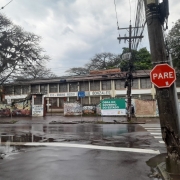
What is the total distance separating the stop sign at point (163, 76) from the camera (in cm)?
512

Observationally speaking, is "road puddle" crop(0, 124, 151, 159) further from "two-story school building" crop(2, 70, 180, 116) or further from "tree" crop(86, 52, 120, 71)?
"tree" crop(86, 52, 120, 71)

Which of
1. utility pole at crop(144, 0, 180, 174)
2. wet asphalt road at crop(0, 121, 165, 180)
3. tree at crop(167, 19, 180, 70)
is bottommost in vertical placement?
wet asphalt road at crop(0, 121, 165, 180)

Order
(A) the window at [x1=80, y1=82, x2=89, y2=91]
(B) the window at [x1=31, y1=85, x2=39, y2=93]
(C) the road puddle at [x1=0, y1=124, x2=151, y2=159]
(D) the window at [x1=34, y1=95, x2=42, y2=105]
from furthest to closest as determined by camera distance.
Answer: (B) the window at [x1=31, y1=85, x2=39, y2=93], (A) the window at [x1=80, y1=82, x2=89, y2=91], (D) the window at [x1=34, y1=95, x2=42, y2=105], (C) the road puddle at [x1=0, y1=124, x2=151, y2=159]

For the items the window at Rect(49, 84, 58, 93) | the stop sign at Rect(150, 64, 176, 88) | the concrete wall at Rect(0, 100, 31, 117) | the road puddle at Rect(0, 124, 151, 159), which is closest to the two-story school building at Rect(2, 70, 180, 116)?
the window at Rect(49, 84, 58, 93)

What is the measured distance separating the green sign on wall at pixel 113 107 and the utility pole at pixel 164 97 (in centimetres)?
2129

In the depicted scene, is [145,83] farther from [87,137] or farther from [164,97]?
[164,97]

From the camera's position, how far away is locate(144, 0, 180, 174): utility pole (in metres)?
5.02

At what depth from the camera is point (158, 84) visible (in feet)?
17.0

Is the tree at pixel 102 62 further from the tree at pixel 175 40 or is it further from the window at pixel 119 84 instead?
the tree at pixel 175 40

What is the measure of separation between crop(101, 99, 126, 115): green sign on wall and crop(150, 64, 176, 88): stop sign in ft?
70.0

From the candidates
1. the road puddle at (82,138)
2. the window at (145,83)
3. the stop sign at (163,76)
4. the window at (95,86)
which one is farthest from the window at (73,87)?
the stop sign at (163,76)

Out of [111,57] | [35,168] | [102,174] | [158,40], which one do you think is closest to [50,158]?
[35,168]

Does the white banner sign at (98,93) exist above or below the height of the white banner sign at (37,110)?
above

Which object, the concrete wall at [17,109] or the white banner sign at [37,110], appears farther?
the concrete wall at [17,109]
